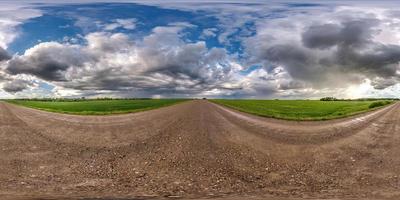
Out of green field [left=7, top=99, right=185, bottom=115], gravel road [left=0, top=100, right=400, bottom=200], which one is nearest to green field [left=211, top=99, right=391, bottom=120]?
green field [left=7, top=99, right=185, bottom=115]

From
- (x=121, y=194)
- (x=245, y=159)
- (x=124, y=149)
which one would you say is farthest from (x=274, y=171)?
(x=124, y=149)

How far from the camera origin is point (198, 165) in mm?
14914

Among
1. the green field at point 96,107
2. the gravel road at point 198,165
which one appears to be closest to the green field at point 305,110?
the green field at point 96,107

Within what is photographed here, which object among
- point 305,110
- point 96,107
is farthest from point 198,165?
point 96,107

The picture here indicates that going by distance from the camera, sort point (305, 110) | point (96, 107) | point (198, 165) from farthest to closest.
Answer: point (96, 107)
point (305, 110)
point (198, 165)

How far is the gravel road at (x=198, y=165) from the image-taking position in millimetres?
11516

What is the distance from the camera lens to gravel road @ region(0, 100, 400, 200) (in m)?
11.5

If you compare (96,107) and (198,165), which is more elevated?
(96,107)

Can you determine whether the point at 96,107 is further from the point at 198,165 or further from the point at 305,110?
the point at 198,165

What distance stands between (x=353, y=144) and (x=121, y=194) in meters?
13.5

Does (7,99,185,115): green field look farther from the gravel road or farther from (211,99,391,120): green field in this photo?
the gravel road

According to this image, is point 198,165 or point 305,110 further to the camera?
point 305,110

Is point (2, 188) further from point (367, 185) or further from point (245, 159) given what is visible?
point (367, 185)

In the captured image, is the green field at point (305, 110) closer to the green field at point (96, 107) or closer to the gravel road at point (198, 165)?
the green field at point (96, 107)
